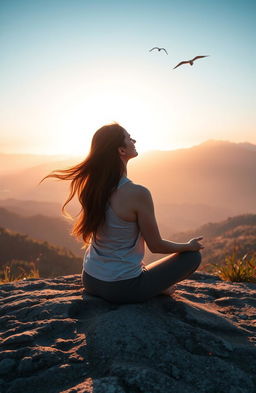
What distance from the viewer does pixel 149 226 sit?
11.7 feet

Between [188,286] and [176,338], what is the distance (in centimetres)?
230

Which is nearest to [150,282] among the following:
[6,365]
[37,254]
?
[6,365]

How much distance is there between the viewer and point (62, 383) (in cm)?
265

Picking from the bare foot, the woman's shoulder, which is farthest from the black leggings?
the woman's shoulder

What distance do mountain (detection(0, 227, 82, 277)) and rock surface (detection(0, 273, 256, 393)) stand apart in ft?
49.6

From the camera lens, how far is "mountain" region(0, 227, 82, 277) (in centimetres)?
1953

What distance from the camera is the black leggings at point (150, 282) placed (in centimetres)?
371

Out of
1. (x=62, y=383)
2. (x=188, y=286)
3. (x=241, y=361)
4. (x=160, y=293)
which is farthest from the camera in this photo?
(x=188, y=286)

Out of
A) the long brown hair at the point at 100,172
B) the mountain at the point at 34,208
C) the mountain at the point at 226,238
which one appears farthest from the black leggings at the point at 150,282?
the mountain at the point at 34,208

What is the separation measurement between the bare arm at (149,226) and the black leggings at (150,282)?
0.14m

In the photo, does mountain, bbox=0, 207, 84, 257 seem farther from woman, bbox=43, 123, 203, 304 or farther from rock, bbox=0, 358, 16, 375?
rock, bbox=0, 358, 16, 375

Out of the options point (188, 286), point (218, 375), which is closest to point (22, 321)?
point (218, 375)

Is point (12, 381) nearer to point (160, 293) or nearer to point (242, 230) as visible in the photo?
point (160, 293)

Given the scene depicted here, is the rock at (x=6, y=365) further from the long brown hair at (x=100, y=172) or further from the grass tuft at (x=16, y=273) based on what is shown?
the grass tuft at (x=16, y=273)
